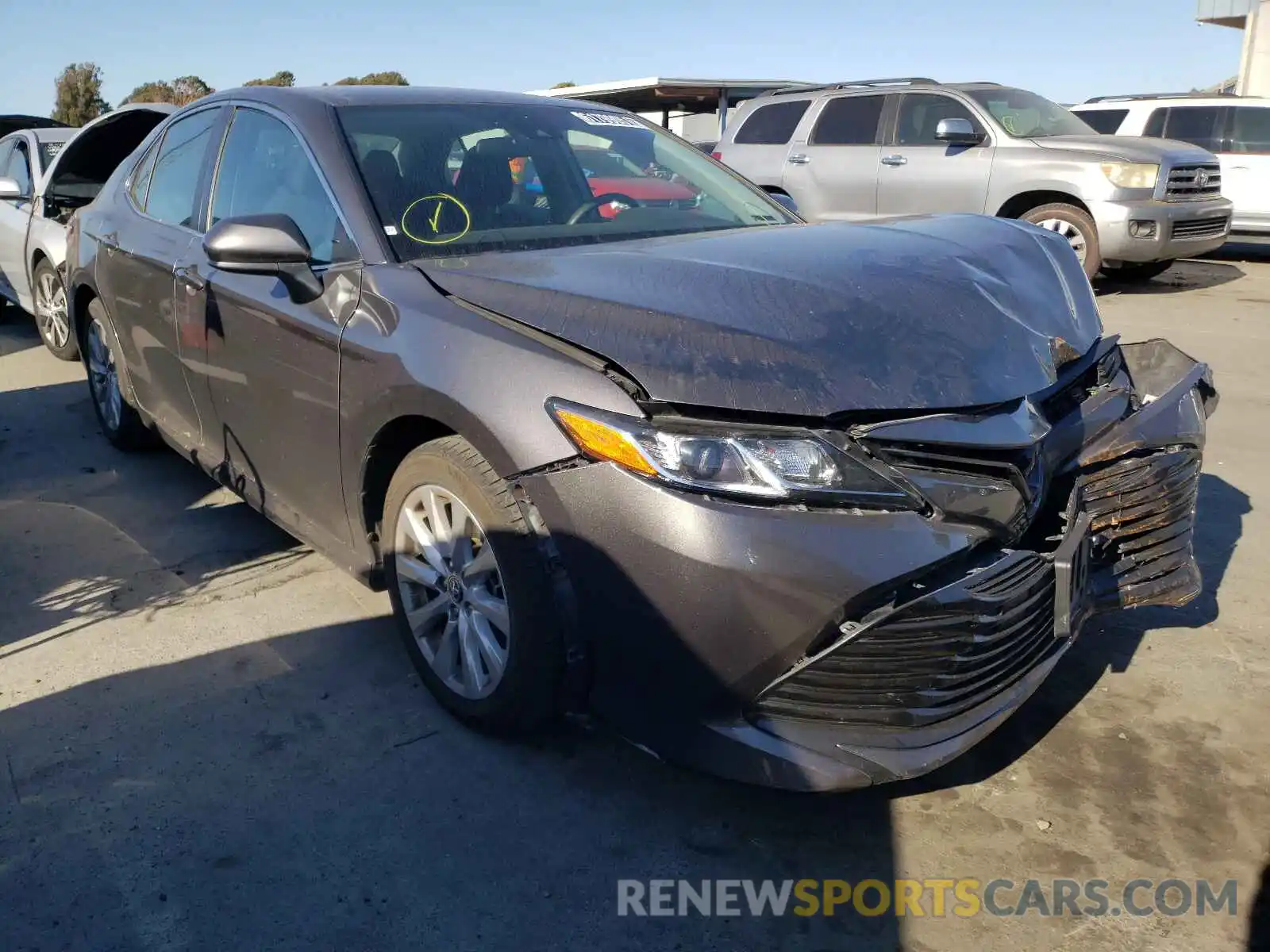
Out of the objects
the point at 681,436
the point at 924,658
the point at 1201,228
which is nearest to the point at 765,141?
the point at 1201,228

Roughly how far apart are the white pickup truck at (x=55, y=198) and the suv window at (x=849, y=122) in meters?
6.27

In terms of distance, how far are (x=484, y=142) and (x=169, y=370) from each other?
161 cm

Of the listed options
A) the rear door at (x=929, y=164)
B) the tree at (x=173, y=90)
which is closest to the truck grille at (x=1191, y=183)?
the rear door at (x=929, y=164)

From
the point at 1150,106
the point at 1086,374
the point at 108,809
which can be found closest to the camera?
the point at 108,809

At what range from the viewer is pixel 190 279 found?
3736mm

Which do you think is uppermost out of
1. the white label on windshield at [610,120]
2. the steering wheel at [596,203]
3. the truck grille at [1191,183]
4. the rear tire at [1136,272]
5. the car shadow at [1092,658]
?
the white label on windshield at [610,120]

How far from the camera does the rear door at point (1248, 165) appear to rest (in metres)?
12.2

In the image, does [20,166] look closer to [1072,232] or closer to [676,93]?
[1072,232]

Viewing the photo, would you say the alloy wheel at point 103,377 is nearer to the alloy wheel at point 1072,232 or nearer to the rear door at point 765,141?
the rear door at point 765,141

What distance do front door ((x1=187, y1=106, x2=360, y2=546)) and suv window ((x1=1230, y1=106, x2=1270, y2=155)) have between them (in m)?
12.3

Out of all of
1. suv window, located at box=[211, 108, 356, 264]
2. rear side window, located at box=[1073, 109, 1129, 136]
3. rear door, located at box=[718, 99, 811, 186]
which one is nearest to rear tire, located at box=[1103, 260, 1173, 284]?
rear side window, located at box=[1073, 109, 1129, 136]

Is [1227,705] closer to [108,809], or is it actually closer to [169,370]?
[108,809]

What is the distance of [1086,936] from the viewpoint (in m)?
2.15

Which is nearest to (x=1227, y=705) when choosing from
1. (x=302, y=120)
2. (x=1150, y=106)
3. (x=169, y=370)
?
(x=302, y=120)
